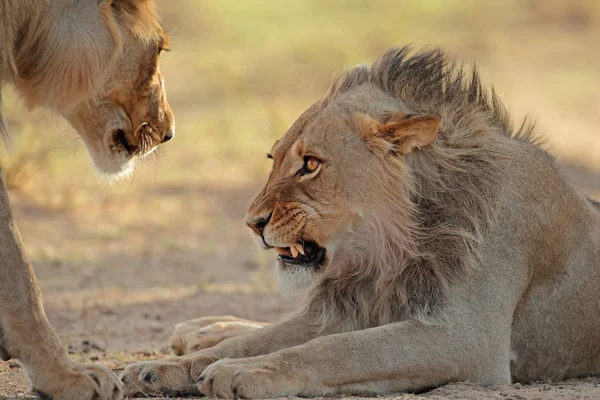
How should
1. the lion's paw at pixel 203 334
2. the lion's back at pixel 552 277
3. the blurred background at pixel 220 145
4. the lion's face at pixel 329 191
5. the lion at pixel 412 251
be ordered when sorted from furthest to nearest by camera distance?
the blurred background at pixel 220 145
the lion's paw at pixel 203 334
the lion's back at pixel 552 277
the lion's face at pixel 329 191
the lion at pixel 412 251

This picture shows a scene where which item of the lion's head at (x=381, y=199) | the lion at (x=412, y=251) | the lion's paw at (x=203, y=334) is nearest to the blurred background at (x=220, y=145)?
the lion's paw at (x=203, y=334)

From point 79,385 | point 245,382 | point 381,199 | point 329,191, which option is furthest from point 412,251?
point 79,385

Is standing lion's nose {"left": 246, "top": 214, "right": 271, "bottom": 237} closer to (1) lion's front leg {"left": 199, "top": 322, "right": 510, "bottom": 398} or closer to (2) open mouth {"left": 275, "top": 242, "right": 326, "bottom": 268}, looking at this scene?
(2) open mouth {"left": 275, "top": 242, "right": 326, "bottom": 268}

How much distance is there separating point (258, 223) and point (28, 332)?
995 millimetres

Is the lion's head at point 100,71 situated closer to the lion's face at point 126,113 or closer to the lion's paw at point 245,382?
the lion's face at point 126,113

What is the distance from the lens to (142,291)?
6.43m

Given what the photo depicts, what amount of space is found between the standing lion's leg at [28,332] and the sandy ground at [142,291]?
33cm

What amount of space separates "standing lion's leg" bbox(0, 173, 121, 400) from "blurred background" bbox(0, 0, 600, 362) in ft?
3.56

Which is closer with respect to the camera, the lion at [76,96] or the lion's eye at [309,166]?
the lion at [76,96]

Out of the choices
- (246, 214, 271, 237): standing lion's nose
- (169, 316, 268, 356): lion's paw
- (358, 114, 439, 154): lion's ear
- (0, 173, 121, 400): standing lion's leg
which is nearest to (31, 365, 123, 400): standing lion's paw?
(0, 173, 121, 400): standing lion's leg

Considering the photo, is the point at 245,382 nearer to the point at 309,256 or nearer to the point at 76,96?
the point at 309,256

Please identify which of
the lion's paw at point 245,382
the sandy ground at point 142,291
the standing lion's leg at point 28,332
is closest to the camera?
the standing lion's leg at point 28,332

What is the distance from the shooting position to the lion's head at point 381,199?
390cm

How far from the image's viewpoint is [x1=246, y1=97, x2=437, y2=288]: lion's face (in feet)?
12.8
